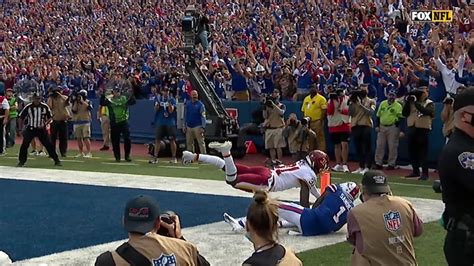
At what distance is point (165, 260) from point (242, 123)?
18.2 metres

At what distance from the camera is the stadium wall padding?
61.7ft

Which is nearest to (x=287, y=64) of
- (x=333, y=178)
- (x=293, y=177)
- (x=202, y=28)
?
(x=202, y=28)

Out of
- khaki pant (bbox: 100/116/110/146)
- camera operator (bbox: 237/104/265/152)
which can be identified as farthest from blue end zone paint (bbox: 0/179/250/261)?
khaki pant (bbox: 100/116/110/146)

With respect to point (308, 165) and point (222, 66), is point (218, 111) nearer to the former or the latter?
point (222, 66)

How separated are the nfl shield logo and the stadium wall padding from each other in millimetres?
12259

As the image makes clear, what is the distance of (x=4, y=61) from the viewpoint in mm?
33500

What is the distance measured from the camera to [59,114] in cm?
2186

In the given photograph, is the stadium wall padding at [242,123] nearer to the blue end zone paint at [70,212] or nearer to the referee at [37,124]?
the referee at [37,124]

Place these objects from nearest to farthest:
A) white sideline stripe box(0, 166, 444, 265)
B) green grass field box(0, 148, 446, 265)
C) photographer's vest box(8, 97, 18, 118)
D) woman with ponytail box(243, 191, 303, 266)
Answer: woman with ponytail box(243, 191, 303, 266) < green grass field box(0, 148, 446, 265) < white sideline stripe box(0, 166, 444, 265) < photographer's vest box(8, 97, 18, 118)

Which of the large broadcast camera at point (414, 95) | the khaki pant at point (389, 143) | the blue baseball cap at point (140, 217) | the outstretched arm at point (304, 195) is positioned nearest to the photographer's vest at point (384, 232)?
the blue baseball cap at point (140, 217)

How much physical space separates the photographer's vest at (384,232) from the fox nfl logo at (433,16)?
1684cm

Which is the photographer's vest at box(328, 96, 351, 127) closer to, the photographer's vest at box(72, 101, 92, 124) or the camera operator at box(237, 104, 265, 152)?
the camera operator at box(237, 104, 265, 152)

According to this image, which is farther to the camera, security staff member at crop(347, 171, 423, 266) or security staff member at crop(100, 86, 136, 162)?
security staff member at crop(100, 86, 136, 162)

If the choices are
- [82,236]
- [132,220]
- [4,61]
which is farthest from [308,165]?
[4,61]
